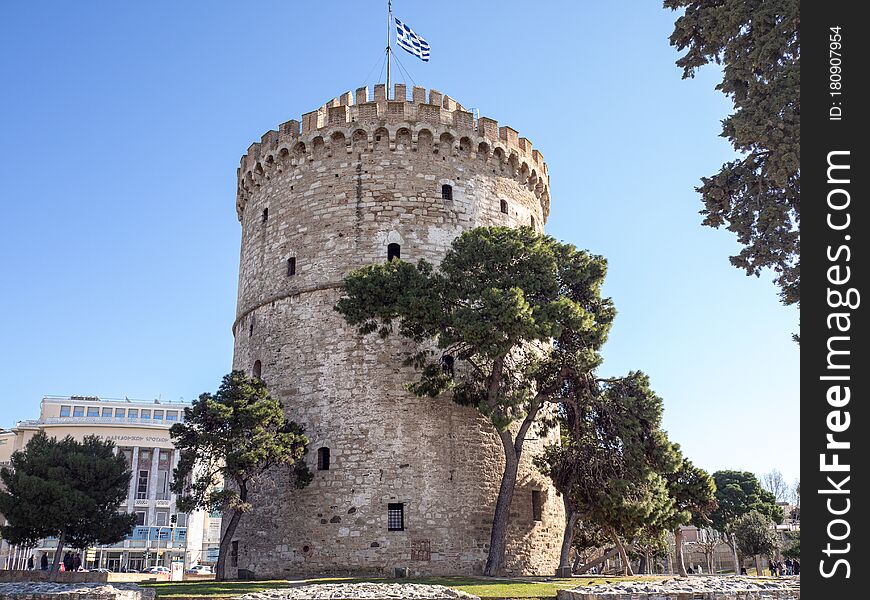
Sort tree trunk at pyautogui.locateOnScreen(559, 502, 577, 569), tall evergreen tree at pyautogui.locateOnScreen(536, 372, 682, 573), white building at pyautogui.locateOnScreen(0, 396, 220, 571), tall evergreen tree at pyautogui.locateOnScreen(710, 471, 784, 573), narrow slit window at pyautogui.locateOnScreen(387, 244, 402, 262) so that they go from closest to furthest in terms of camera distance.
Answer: tall evergreen tree at pyautogui.locateOnScreen(536, 372, 682, 573) → tree trunk at pyautogui.locateOnScreen(559, 502, 577, 569) → narrow slit window at pyautogui.locateOnScreen(387, 244, 402, 262) → tall evergreen tree at pyautogui.locateOnScreen(710, 471, 784, 573) → white building at pyautogui.locateOnScreen(0, 396, 220, 571)

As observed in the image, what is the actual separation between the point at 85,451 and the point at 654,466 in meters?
17.6

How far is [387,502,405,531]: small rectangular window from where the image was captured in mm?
19984

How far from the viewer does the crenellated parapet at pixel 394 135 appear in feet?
78.1

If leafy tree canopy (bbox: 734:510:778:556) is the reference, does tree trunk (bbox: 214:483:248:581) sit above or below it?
above

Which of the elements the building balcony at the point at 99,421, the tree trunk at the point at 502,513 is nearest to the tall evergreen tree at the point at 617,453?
the tree trunk at the point at 502,513

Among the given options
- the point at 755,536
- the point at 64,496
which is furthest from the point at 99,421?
the point at 755,536

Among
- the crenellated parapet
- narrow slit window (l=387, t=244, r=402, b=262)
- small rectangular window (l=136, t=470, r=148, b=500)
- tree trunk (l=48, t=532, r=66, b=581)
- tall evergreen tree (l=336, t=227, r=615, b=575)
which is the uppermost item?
the crenellated parapet

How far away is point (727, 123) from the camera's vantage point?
11078 millimetres

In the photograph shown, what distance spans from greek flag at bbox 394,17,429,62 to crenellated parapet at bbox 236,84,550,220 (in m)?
1.42

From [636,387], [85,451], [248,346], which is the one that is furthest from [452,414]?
[85,451]

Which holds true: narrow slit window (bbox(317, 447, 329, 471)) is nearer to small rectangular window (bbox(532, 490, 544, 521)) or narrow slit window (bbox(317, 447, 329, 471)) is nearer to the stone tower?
the stone tower

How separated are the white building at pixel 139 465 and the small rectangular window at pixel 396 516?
4727 centimetres

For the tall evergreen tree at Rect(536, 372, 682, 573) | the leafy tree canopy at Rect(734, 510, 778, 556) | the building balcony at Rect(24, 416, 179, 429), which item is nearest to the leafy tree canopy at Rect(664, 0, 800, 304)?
the tall evergreen tree at Rect(536, 372, 682, 573)
